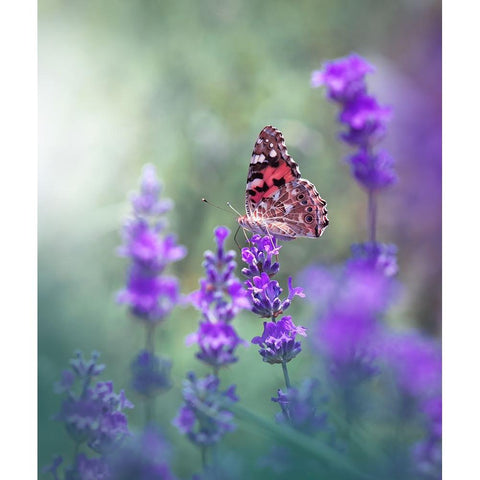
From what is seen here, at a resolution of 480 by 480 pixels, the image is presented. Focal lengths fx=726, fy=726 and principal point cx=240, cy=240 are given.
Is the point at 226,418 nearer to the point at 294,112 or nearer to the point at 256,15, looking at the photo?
the point at 294,112

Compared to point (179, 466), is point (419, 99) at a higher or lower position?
higher

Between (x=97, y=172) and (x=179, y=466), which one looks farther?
(x=97, y=172)

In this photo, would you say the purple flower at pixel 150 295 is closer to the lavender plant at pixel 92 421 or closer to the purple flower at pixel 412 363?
the lavender plant at pixel 92 421

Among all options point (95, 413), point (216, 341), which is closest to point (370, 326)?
point (216, 341)

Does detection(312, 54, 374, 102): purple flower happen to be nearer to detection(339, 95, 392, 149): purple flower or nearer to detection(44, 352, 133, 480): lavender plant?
detection(339, 95, 392, 149): purple flower

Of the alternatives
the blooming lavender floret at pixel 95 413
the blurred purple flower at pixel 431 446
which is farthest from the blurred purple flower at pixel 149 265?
the blurred purple flower at pixel 431 446
